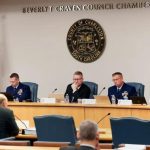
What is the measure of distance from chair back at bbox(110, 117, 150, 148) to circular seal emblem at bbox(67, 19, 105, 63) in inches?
203

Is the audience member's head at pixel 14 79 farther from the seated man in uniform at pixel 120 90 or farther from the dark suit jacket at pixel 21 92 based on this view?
the seated man in uniform at pixel 120 90

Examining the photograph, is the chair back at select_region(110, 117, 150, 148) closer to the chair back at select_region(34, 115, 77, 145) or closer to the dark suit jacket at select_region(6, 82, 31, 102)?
the chair back at select_region(34, 115, 77, 145)

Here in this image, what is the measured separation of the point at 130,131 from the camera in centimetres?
543

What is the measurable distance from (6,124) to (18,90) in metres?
3.77

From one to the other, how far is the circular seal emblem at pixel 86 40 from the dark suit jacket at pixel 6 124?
16.2ft

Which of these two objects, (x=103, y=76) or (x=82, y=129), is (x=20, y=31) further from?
(x=82, y=129)

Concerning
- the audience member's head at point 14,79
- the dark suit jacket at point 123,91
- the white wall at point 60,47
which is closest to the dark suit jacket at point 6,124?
the dark suit jacket at point 123,91

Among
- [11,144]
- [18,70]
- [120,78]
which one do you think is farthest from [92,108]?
[18,70]

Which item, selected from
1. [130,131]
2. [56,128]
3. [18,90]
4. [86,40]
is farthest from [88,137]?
[86,40]

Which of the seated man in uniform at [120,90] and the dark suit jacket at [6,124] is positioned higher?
the seated man in uniform at [120,90]

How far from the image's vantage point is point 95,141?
3.84m

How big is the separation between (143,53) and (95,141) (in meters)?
6.50

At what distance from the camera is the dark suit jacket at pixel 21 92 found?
9.48 metres

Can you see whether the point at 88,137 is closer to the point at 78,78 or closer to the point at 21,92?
the point at 78,78
